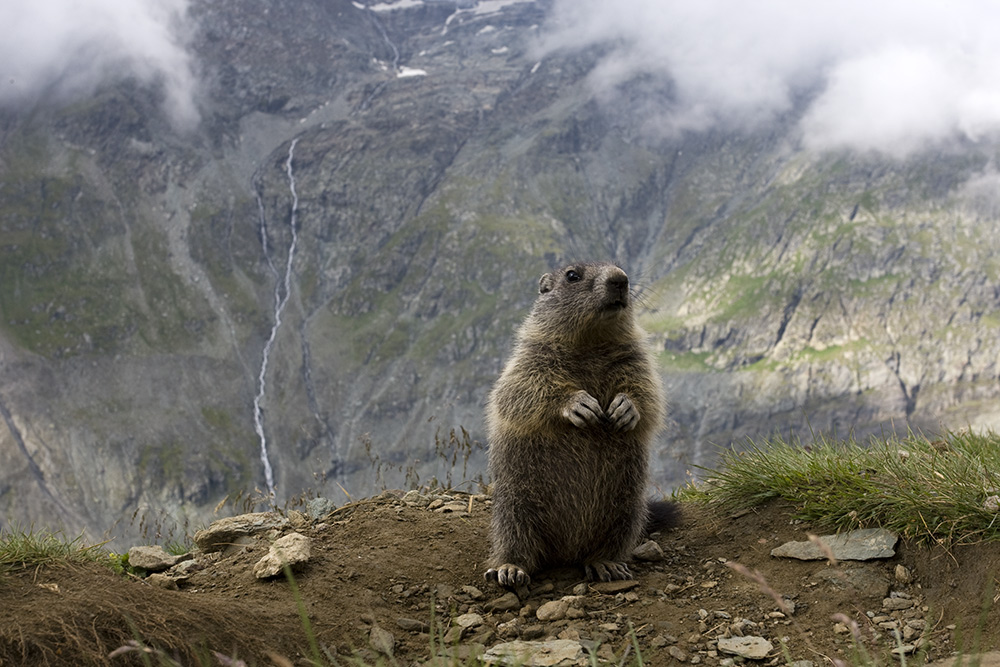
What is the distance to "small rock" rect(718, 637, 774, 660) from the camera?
5203 millimetres

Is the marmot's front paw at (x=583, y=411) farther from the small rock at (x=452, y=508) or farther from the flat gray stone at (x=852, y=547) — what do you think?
the small rock at (x=452, y=508)

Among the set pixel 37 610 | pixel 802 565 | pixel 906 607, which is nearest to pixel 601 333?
pixel 802 565

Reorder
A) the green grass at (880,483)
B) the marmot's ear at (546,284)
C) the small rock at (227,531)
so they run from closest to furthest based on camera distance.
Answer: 1. the green grass at (880,483)
2. the small rock at (227,531)
3. the marmot's ear at (546,284)

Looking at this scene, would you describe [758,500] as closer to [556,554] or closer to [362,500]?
[556,554]

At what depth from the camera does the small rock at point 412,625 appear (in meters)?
6.13

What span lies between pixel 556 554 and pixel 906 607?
10.1 ft

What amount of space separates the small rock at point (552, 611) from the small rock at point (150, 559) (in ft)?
12.6

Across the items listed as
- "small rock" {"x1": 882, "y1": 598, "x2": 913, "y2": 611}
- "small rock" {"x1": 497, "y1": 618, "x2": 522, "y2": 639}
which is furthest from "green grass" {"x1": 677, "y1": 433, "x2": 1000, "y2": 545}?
"small rock" {"x1": 497, "y1": 618, "x2": 522, "y2": 639}

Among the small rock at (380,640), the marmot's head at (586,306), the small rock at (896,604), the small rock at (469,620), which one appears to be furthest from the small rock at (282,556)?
the small rock at (896,604)

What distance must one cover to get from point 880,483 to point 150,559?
6.93 metres

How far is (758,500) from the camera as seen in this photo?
7.56m

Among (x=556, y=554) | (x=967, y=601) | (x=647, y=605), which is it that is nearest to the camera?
(x=967, y=601)

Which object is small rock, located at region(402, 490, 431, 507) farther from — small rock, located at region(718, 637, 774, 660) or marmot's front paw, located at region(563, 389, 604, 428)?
small rock, located at region(718, 637, 774, 660)

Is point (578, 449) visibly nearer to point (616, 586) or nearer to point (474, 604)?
point (616, 586)
